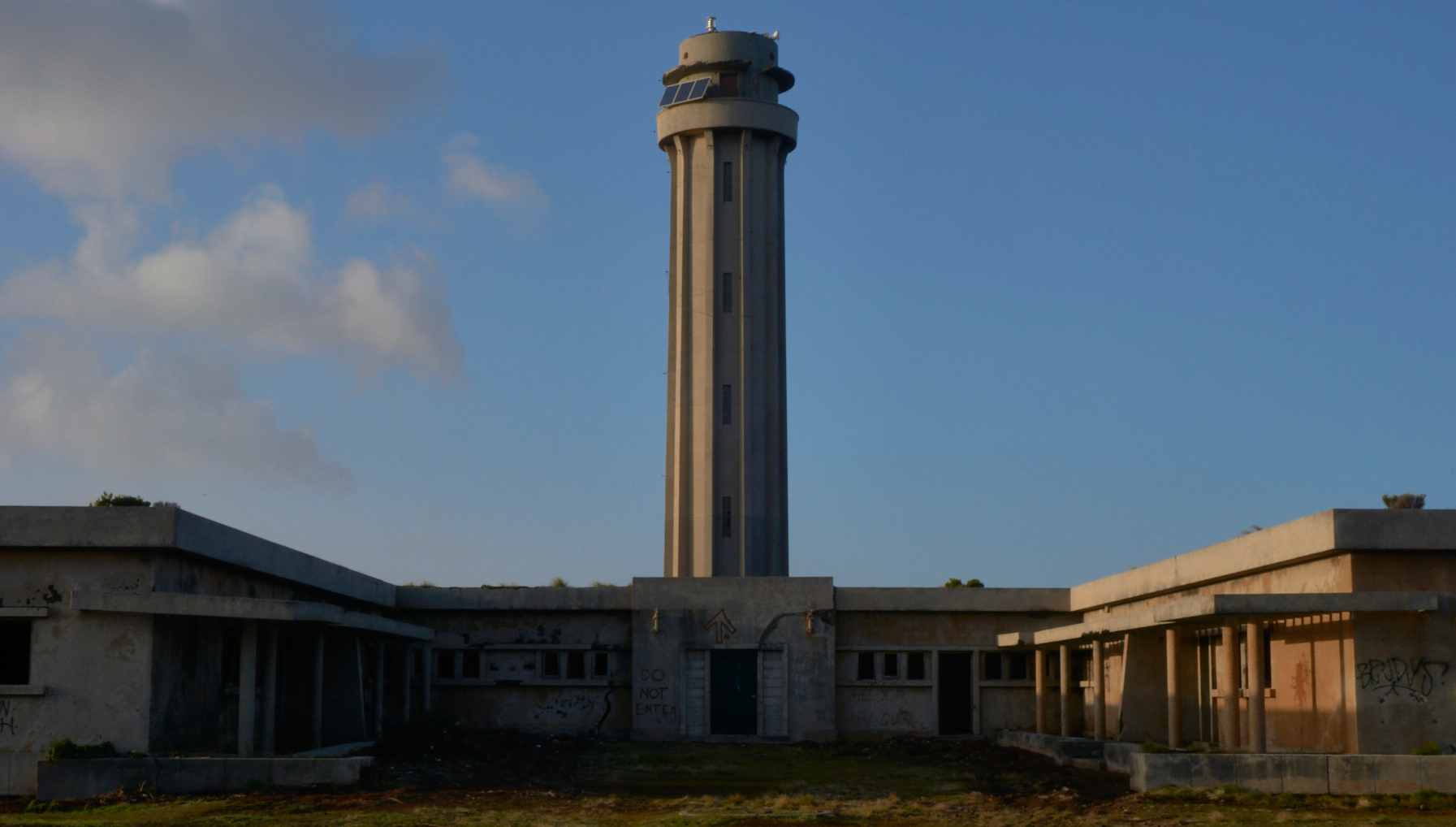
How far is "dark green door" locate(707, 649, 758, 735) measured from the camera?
35.9 metres

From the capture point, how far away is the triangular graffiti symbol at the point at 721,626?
1427 inches

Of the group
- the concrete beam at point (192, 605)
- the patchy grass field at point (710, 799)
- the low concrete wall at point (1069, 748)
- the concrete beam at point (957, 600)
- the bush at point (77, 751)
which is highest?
the concrete beam at point (957, 600)

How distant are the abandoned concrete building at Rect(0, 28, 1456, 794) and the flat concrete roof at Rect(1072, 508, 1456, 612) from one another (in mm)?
51

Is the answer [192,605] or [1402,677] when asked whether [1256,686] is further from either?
[192,605]

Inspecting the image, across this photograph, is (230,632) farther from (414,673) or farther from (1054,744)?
(1054,744)

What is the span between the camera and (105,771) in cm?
2256

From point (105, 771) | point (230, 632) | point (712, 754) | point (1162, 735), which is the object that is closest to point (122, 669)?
point (105, 771)

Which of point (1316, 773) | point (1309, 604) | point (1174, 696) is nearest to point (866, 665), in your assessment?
point (1174, 696)

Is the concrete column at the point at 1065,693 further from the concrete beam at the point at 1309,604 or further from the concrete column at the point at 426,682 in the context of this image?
the concrete column at the point at 426,682

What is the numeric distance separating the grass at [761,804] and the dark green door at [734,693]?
7791 mm

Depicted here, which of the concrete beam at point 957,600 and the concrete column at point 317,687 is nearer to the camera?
the concrete column at point 317,687

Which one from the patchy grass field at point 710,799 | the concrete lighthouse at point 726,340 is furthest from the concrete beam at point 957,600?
the concrete lighthouse at point 726,340

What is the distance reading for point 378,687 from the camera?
32156mm

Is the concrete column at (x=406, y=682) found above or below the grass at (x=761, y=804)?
above
